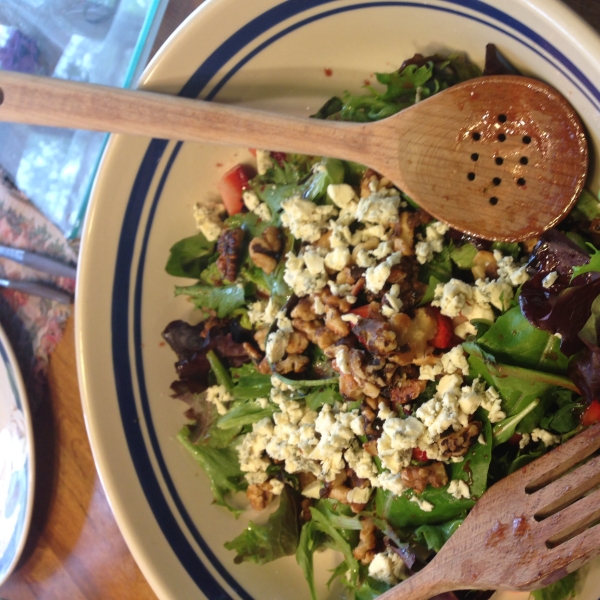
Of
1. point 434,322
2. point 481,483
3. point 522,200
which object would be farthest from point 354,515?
point 522,200

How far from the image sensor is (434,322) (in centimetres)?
132

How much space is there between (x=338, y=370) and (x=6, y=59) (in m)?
1.60

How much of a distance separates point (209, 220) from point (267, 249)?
212 mm

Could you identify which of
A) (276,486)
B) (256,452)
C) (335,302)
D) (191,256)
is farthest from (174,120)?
(276,486)

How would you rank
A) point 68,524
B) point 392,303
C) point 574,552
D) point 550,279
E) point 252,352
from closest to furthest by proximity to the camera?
point 574,552, point 550,279, point 392,303, point 252,352, point 68,524

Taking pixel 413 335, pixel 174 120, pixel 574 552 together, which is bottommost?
pixel 574 552

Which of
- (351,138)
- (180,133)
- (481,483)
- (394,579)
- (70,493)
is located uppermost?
(180,133)

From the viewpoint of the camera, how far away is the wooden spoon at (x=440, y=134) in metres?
1.18

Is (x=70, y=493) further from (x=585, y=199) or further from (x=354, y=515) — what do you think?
(x=585, y=199)

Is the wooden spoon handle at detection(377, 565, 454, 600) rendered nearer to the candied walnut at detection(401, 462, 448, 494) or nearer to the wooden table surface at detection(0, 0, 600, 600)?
the candied walnut at detection(401, 462, 448, 494)

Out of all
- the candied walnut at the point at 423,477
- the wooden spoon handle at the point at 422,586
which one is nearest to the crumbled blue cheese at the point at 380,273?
the candied walnut at the point at 423,477

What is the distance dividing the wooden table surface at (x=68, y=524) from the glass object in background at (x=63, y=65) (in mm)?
466

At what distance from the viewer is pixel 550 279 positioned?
3.93 feet

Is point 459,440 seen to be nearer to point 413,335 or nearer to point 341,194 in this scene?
point 413,335
